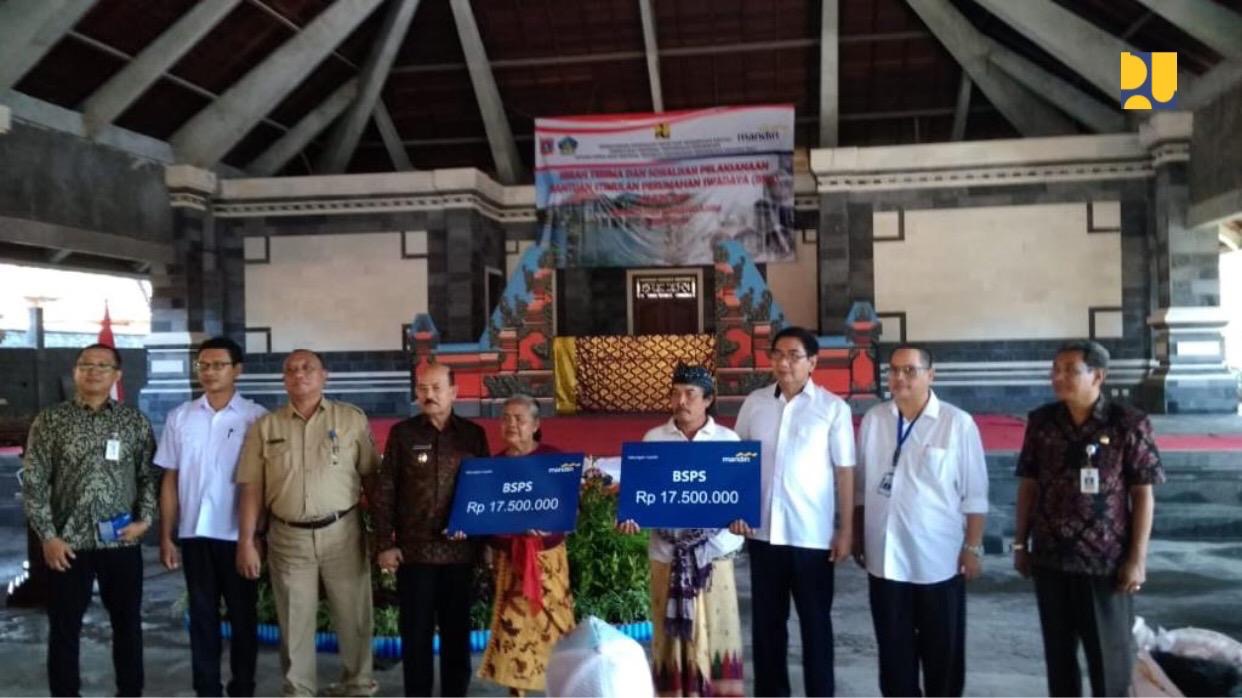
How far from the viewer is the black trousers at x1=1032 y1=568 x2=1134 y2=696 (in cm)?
256

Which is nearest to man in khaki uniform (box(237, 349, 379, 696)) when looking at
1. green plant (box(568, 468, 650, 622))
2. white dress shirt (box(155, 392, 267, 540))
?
white dress shirt (box(155, 392, 267, 540))

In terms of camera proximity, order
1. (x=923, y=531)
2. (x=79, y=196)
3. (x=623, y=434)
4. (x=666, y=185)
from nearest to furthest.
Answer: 1. (x=923, y=531)
2. (x=623, y=434)
3. (x=79, y=196)
4. (x=666, y=185)

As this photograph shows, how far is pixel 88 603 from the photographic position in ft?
10.2

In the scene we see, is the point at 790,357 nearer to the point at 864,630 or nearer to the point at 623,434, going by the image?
the point at 864,630

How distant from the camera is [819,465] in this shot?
2.89 meters

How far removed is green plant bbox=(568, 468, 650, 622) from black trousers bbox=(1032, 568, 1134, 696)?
6.21 ft

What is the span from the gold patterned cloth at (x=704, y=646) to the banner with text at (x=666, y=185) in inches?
311

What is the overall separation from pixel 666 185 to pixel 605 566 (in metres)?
7.32

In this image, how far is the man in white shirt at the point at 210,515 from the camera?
3188 mm

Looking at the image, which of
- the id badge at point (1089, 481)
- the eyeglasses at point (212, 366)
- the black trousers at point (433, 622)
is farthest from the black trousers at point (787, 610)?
the eyeglasses at point (212, 366)

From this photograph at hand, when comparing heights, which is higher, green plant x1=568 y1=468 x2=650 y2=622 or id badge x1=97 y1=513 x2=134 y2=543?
id badge x1=97 y1=513 x2=134 y2=543

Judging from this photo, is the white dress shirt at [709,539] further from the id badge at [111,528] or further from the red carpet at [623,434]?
the red carpet at [623,434]

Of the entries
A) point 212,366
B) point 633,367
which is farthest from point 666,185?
point 212,366

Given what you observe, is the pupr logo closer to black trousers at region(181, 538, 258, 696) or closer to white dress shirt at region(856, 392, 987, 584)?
white dress shirt at region(856, 392, 987, 584)
